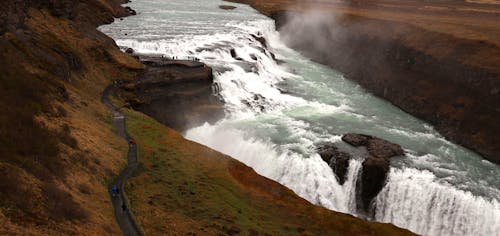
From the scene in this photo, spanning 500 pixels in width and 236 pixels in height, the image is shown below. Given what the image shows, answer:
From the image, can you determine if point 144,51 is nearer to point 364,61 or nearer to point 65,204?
point 364,61

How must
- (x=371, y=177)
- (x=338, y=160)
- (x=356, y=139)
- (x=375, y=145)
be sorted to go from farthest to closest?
(x=356, y=139) < (x=375, y=145) < (x=338, y=160) < (x=371, y=177)

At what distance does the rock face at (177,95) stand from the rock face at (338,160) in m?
17.2

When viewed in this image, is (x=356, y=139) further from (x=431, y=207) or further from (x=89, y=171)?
(x=89, y=171)

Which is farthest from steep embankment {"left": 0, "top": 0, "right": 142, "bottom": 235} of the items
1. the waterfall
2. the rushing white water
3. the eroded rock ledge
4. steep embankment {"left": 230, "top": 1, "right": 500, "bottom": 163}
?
steep embankment {"left": 230, "top": 1, "right": 500, "bottom": 163}

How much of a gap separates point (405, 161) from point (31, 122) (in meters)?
35.0

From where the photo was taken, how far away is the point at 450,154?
47.4 m

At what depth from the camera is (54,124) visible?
3100 centimetres

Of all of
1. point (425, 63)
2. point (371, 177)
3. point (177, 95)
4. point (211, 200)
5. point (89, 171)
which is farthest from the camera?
point (425, 63)

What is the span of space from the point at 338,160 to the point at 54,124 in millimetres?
26724

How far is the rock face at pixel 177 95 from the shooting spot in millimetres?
50406

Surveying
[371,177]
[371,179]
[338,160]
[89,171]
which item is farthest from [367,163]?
[89,171]

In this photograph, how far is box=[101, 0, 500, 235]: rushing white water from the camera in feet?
127

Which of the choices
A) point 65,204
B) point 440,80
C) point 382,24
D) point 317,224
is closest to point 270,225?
point 317,224

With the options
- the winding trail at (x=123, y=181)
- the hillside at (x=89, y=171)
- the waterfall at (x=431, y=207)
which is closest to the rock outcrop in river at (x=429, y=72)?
the waterfall at (x=431, y=207)
